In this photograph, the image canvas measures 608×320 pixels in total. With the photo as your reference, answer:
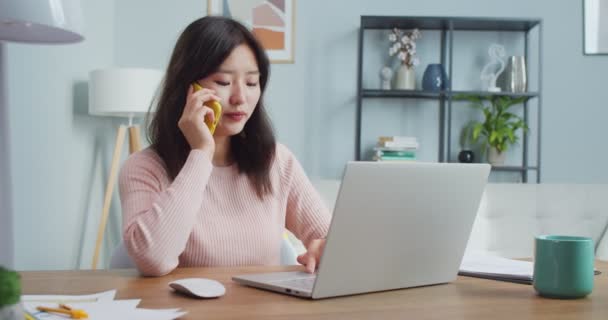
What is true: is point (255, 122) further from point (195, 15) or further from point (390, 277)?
point (195, 15)

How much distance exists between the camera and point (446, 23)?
12.2 feet

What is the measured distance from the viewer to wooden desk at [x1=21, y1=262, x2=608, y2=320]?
2.81ft

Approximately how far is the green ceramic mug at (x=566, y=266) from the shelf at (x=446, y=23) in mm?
2781

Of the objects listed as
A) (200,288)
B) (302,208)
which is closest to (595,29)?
(302,208)

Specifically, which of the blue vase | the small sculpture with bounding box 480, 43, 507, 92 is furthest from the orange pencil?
the small sculpture with bounding box 480, 43, 507, 92

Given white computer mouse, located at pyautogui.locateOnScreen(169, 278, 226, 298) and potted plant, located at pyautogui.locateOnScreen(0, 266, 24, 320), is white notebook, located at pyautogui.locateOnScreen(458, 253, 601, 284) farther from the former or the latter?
potted plant, located at pyautogui.locateOnScreen(0, 266, 24, 320)

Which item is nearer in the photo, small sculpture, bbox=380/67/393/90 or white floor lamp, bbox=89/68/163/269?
white floor lamp, bbox=89/68/163/269

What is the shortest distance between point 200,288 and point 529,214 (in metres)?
2.28

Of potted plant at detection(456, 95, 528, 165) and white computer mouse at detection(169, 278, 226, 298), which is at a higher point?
potted plant at detection(456, 95, 528, 165)

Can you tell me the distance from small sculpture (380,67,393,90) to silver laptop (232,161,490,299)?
2726 mm

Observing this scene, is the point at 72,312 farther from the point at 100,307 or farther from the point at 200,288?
the point at 200,288

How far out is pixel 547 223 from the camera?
291 cm

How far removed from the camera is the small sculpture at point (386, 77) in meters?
3.77

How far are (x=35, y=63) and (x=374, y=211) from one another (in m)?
1.90
